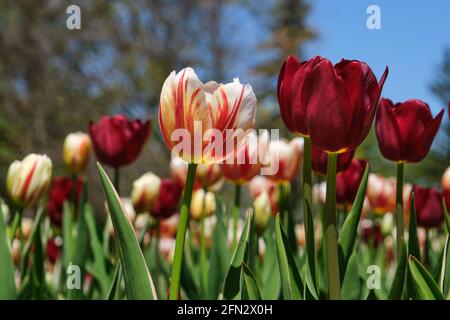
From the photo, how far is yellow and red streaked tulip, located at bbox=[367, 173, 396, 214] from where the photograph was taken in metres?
1.63

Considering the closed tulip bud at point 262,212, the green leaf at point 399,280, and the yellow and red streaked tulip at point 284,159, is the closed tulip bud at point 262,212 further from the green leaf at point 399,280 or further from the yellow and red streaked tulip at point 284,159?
the green leaf at point 399,280

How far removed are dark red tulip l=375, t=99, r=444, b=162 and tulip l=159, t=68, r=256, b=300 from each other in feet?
0.83

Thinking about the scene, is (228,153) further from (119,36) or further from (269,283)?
(119,36)

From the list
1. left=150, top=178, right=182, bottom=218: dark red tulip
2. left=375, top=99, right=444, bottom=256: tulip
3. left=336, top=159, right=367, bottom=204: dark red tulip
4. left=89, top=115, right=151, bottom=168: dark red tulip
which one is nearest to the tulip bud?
left=150, top=178, right=182, bottom=218: dark red tulip

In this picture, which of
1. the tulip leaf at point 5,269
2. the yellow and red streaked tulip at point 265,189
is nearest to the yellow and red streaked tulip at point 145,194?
the yellow and red streaked tulip at point 265,189

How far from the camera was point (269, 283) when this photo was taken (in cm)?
91

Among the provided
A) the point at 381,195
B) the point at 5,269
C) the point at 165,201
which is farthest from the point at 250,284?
the point at 381,195

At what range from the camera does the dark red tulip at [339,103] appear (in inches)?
22.2

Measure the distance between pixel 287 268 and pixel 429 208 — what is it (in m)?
0.69

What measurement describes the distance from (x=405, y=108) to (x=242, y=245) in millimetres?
294

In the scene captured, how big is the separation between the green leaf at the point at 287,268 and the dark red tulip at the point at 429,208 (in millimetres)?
639

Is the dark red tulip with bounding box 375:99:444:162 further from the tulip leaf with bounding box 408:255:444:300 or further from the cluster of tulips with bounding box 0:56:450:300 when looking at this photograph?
the tulip leaf with bounding box 408:255:444:300

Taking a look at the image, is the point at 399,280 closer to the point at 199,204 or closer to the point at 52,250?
the point at 199,204
